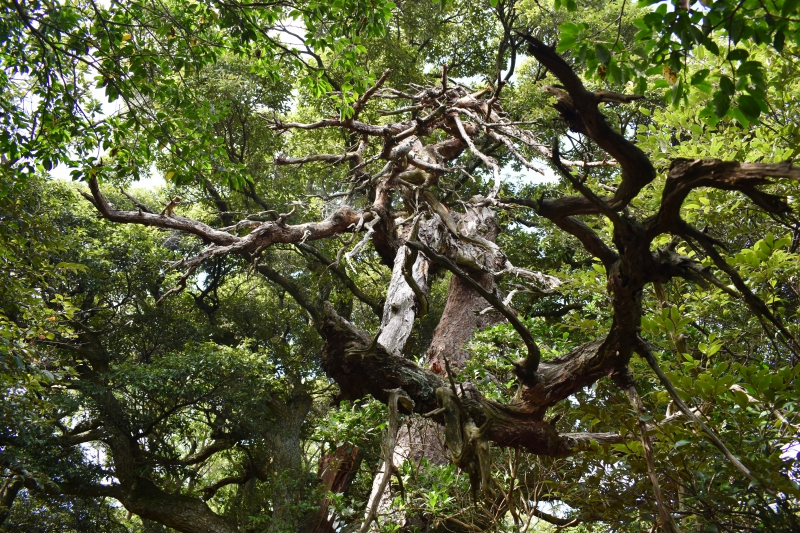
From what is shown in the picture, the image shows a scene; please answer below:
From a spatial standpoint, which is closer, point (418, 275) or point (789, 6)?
point (789, 6)

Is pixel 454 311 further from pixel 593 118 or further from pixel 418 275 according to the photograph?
pixel 593 118

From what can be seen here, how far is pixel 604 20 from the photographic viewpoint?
10656mm

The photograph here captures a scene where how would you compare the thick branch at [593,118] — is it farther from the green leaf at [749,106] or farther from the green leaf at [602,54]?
the green leaf at [749,106]

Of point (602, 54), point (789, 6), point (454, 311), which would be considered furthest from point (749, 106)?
point (454, 311)

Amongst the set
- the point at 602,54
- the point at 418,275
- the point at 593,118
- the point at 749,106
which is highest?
the point at 418,275

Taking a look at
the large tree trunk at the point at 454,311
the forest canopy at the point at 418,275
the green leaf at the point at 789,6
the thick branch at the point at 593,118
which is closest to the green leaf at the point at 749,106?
the forest canopy at the point at 418,275

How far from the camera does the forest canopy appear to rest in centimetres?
222

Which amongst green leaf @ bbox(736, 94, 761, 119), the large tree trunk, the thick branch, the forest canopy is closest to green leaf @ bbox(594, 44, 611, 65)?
the forest canopy

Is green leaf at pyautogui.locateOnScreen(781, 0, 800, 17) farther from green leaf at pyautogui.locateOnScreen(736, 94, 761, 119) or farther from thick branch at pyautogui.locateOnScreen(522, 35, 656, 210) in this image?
thick branch at pyautogui.locateOnScreen(522, 35, 656, 210)

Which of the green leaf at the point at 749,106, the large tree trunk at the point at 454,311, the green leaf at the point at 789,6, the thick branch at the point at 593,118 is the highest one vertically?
the large tree trunk at the point at 454,311

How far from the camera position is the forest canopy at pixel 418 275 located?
2.22 meters

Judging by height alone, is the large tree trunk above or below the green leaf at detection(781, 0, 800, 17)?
above

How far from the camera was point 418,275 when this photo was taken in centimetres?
765

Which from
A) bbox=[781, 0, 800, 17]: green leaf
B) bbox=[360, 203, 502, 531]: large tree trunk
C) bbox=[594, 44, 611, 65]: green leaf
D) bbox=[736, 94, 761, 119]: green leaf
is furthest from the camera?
bbox=[360, 203, 502, 531]: large tree trunk
